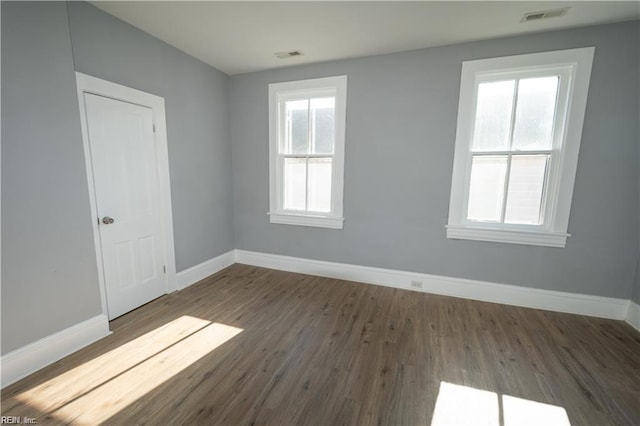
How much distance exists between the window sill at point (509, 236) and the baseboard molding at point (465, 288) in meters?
0.51

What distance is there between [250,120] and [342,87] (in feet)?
4.51

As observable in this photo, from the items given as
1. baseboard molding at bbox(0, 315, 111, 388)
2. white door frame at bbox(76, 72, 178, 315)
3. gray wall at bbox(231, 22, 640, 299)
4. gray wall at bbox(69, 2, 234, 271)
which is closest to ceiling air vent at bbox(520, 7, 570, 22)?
gray wall at bbox(231, 22, 640, 299)

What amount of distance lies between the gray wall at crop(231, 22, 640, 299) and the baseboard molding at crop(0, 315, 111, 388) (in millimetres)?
2056

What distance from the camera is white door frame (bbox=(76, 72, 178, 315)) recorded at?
83.0 inches

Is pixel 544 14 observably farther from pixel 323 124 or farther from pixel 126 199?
pixel 126 199

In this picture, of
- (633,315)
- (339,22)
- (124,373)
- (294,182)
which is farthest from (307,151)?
(633,315)

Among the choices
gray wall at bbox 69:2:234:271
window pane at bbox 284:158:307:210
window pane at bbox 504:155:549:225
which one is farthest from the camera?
window pane at bbox 284:158:307:210

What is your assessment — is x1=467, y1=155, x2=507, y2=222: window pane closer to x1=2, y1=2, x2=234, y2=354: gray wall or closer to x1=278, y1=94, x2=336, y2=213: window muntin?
x1=278, y1=94, x2=336, y2=213: window muntin

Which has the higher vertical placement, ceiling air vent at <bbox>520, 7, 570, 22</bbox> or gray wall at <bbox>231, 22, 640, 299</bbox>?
ceiling air vent at <bbox>520, 7, 570, 22</bbox>

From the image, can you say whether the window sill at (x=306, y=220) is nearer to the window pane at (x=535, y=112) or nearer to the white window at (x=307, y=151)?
the white window at (x=307, y=151)

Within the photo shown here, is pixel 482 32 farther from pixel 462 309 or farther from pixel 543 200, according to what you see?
pixel 462 309

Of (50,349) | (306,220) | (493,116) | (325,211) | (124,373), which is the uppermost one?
(493,116)

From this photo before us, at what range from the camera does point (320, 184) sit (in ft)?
11.3

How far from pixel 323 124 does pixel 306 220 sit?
1.29 meters
